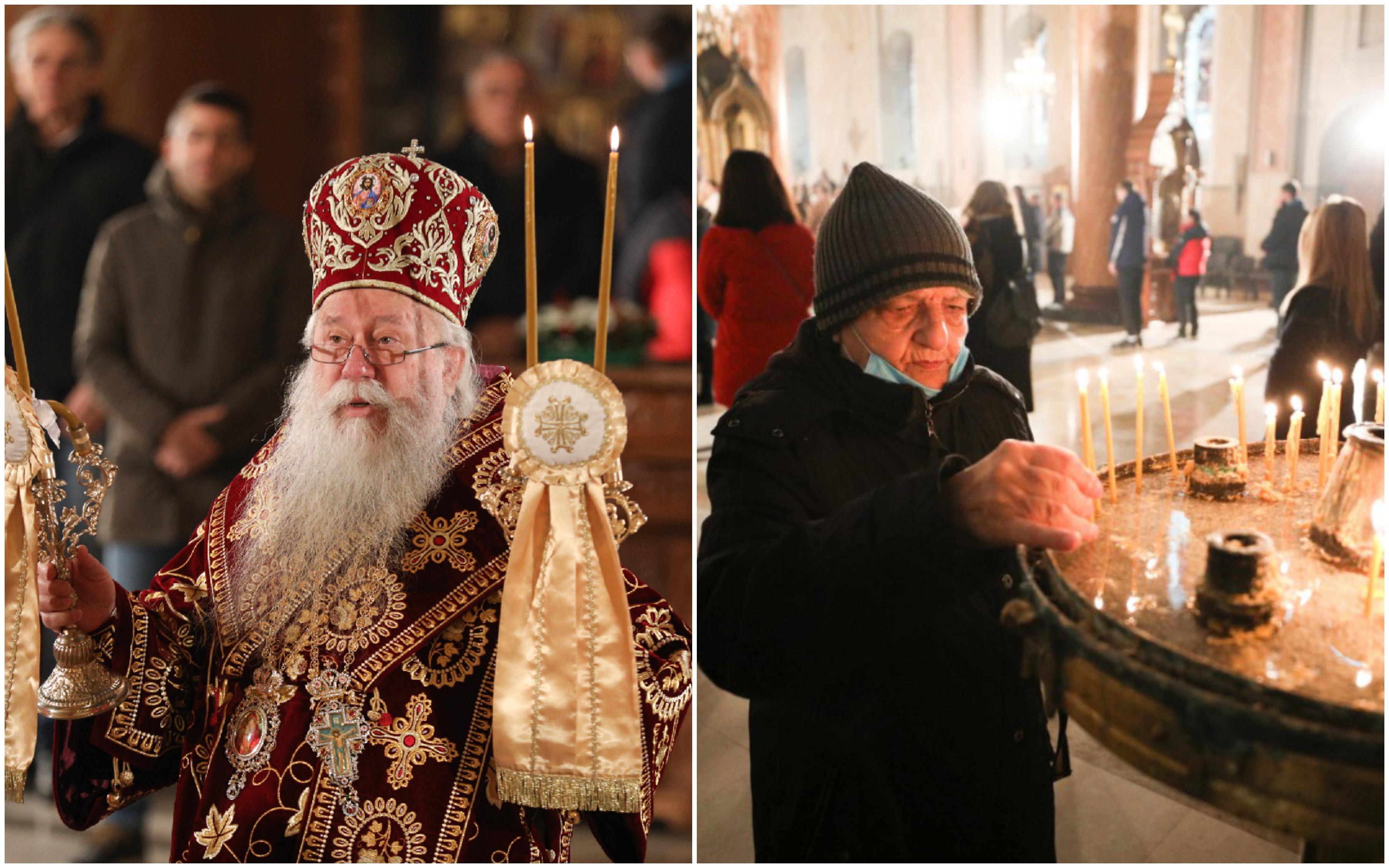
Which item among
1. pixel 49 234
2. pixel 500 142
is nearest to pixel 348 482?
pixel 500 142

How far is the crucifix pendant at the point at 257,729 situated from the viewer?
184cm

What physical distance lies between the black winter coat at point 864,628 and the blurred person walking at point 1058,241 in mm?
276

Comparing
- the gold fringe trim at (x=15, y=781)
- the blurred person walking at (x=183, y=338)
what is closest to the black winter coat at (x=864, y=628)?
the gold fringe trim at (x=15, y=781)

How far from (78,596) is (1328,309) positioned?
218 cm

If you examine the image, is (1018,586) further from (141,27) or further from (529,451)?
(141,27)

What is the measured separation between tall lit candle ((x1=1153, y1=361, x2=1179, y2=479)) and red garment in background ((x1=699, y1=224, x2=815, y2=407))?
63 centimetres

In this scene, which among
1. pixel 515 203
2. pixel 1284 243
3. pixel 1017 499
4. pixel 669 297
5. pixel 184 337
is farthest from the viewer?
pixel 515 203

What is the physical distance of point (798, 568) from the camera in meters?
1.74

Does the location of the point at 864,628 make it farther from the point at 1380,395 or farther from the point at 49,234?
the point at 49,234

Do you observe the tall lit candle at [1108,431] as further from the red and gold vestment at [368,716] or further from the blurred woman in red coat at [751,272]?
the red and gold vestment at [368,716]

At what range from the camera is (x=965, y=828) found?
1.84 meters

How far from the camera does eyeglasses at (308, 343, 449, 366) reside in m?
1.91

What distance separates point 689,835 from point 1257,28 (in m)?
2.51

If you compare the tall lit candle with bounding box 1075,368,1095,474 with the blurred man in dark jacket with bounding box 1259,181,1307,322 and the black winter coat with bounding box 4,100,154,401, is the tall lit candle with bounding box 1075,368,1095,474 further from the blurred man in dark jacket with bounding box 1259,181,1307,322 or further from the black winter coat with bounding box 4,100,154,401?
the black winter coat with bounding box 4,100,154,401
